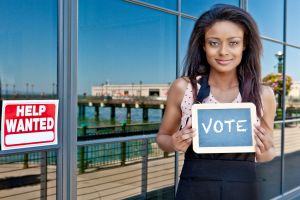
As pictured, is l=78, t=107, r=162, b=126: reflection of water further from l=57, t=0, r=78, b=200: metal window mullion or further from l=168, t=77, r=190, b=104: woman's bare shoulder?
l=168, t=77, r=190, b=104: woman's bare shoulder

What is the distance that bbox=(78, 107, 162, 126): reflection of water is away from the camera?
9.99 feet

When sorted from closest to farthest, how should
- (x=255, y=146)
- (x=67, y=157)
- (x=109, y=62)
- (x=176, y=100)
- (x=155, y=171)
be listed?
(x=255, y=146)
(x=176, y=100)
(x=67, y=157)
(x=109, y=62)
(x=155, y=171)

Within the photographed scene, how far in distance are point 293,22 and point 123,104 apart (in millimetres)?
3759

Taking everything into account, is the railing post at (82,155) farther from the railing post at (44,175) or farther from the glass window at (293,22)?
the glass window at (293,22)

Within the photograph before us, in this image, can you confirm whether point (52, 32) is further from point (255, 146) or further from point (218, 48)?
point (255, 146)

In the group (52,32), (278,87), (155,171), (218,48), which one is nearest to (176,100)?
(218,48)

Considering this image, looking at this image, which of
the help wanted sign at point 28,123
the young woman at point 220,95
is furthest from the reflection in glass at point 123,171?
the young woman at point 220,95

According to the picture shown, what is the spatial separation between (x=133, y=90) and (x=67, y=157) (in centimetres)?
119

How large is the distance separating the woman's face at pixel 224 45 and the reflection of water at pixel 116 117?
5.77ft

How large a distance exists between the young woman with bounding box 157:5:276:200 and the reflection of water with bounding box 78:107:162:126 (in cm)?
166

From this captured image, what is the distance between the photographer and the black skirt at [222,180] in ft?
4.18

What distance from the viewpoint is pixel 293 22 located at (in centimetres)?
607

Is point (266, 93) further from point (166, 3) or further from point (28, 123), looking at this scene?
point (166, 3)

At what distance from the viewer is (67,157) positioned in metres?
2.68
